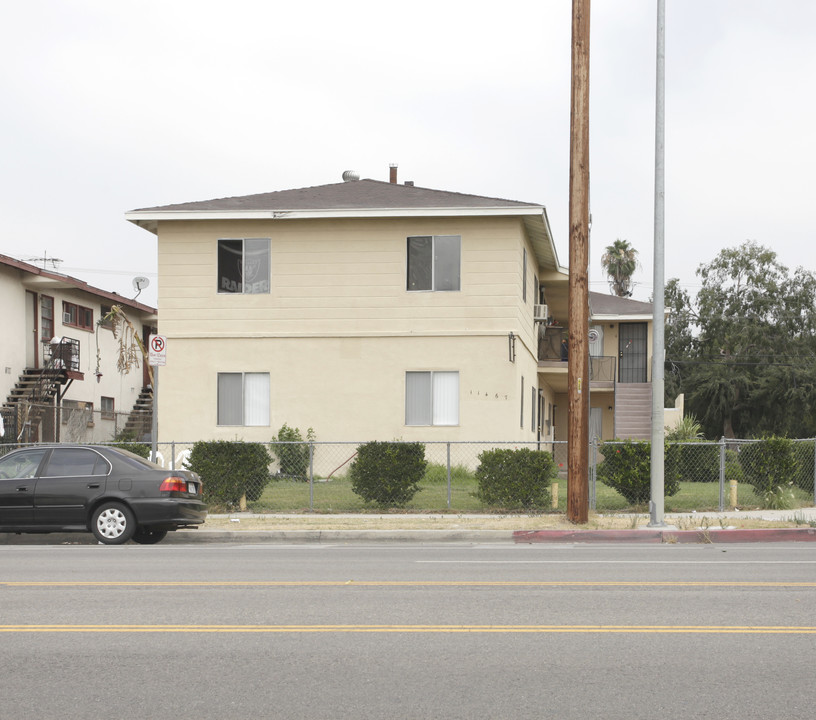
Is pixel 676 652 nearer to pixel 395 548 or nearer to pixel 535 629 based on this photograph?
pixel 535 629

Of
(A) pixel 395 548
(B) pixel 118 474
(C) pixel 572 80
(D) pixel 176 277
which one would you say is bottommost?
(A) pixel 395 548

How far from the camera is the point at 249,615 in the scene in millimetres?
8867

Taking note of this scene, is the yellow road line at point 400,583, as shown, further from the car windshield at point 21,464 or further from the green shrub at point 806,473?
the green shrub at point 806,473

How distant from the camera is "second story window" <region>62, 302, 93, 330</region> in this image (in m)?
38.6

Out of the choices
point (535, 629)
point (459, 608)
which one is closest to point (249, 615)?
point (459, 608)

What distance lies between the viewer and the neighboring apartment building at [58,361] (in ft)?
112

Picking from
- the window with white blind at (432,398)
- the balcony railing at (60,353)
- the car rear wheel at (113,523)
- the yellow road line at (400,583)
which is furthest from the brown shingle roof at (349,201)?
the yellow road line at (400,583)

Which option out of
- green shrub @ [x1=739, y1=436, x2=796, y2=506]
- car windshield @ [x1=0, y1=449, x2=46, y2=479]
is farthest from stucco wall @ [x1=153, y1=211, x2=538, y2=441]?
car windshield @ [x1=0, y1=449, x2=46, y2=479]

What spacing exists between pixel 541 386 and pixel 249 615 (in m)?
26.7

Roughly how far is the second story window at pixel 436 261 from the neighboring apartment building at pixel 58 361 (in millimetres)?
12319

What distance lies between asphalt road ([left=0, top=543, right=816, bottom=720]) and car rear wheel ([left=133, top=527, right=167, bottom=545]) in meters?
3.32

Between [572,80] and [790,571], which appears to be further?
[572,80]

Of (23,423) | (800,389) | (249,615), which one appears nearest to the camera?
(249,615)

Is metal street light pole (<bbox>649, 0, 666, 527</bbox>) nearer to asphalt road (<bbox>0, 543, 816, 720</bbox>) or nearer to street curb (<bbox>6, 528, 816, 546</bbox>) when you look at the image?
street curb (<bbox>6, 528, 816, 546</bbox>)
